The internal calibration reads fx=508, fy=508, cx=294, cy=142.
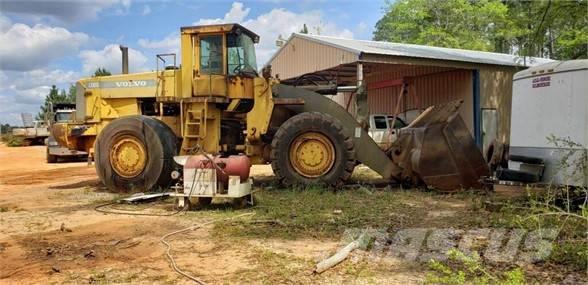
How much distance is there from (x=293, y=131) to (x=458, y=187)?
3.02 m

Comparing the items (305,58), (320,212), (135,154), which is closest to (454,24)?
(305,58)

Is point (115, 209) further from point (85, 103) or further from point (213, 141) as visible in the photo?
point (85, 103)

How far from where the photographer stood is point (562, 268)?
4434mm

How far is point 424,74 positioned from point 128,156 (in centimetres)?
1277

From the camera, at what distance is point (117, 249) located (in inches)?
204

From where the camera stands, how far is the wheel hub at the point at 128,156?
8.87 m

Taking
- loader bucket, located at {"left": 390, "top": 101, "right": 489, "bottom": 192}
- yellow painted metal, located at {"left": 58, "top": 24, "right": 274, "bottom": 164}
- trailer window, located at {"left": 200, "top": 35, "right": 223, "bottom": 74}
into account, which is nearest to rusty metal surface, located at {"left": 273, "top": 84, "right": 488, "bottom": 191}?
loader bucket, located at {"left": 390, "top": 101, "right": 489, "bottom": 192}

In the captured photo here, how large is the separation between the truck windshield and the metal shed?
505 cm

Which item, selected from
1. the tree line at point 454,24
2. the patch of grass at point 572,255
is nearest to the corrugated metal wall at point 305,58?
the patch of grass at point 572,255

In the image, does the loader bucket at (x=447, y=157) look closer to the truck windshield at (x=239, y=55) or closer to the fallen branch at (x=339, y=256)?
the truck windshield at (x=239, y=55)

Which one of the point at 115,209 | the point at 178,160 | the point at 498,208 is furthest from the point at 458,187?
the point at 115,209

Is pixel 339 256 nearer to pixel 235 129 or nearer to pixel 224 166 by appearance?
pixel 224 166

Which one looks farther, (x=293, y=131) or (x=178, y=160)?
(x=293, y=131)

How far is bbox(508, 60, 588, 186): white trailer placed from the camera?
275 inches
